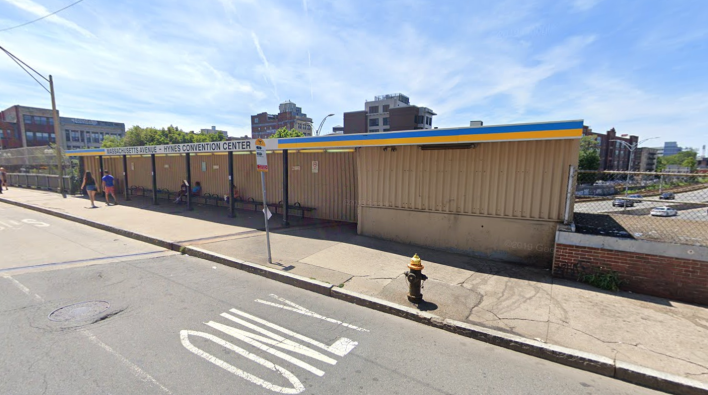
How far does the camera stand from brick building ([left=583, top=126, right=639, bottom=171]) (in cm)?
8238

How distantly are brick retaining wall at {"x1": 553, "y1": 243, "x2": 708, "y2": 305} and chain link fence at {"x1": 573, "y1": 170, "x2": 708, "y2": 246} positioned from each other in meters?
0.38

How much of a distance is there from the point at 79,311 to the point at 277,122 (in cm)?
11013

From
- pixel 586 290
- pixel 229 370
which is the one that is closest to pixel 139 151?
pixel 229 370

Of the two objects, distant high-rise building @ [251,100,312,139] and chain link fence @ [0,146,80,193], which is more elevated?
distant high-rise building @ [251,100,312,139]

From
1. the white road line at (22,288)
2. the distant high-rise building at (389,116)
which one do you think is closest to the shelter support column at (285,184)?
the white road line at (22,288)

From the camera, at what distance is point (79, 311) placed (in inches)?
174

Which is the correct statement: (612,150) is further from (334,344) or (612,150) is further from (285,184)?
(334,344)

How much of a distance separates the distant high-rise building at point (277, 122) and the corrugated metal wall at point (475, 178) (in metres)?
99.2

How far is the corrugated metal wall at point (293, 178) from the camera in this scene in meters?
10.6

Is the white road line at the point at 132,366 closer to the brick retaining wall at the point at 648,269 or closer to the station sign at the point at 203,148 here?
the station sign at the point at 203,148

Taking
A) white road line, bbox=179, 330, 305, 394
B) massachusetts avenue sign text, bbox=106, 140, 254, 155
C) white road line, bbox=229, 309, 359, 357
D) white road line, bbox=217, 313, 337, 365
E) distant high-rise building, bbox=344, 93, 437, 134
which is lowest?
white road line, bbox=229, 309, 359, 357

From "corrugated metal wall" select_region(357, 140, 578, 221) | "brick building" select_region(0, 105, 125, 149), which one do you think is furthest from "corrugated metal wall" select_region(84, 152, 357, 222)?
"brick building" select_region(0, 105, 125, 149)

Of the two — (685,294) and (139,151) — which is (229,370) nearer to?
(685,294)

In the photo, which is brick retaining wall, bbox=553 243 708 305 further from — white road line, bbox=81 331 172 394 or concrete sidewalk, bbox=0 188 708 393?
white road line, bbox=81 331 172 394
